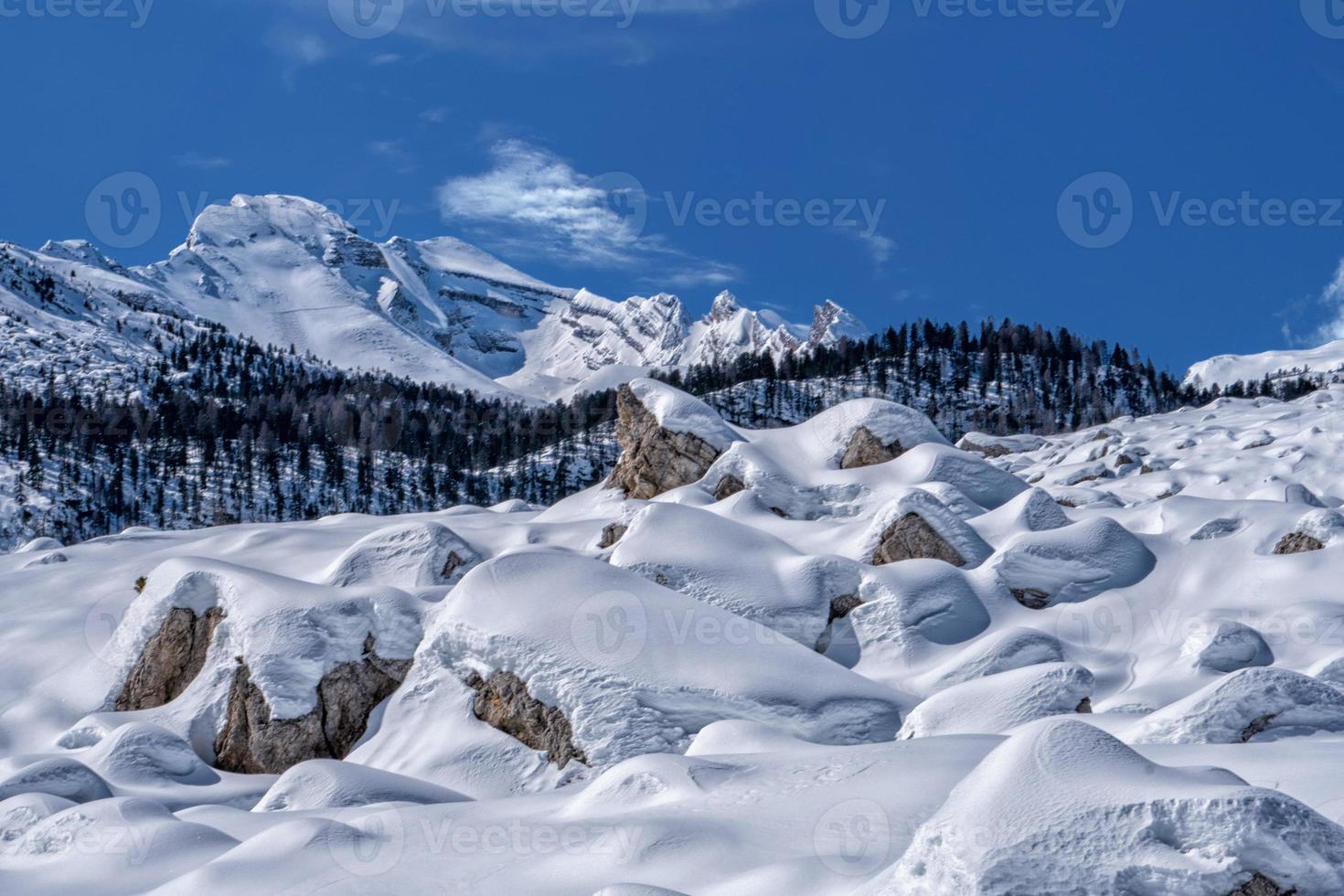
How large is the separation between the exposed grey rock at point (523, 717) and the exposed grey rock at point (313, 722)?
303cm

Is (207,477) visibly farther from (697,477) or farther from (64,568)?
(697,477)

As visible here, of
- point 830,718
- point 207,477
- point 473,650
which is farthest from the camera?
point 207,477

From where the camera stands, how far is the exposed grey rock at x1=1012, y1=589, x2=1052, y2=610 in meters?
27.2

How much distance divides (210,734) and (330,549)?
14968mm

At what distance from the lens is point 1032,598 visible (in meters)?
27.4

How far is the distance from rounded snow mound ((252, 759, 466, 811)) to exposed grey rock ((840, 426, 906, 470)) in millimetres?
24830

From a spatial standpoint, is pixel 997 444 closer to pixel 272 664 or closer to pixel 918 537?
pixel 918 537

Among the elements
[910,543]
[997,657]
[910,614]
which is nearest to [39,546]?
[910,543]

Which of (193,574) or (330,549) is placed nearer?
(193,574)

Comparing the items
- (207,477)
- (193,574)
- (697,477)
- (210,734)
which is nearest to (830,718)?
(210,734)

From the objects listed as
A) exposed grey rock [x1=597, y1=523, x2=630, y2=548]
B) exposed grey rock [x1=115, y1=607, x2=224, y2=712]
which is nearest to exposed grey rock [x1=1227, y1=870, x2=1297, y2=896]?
exposed grey rock [x1=115, y1=607, x2=224, y2=712]

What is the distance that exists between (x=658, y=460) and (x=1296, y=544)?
22776 mm

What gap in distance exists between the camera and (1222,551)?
28.2 metres

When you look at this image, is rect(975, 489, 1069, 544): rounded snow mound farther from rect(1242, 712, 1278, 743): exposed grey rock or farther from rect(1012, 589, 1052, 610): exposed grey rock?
rect(1242, 712, 1278, 743): exposed grey rock
